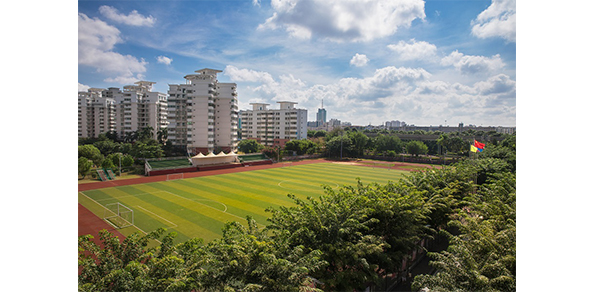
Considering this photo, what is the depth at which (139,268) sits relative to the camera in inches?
227

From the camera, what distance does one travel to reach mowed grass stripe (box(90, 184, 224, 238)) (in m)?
16.1

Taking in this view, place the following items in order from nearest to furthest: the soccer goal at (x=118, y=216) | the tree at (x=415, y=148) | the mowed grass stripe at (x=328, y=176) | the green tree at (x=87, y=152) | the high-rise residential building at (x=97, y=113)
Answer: the soccer goal at (x=118, y=216)
the green tree at (x=87, y=152)
the mowed grass stripe at (x=328, y=176)
the tree at (x=415, y=148)
the high-rise residential building at (x=97, y=113)

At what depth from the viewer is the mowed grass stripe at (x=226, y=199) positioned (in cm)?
1894

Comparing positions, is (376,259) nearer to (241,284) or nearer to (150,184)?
(241,284)

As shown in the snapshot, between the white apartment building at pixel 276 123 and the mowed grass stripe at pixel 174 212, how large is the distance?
161ft

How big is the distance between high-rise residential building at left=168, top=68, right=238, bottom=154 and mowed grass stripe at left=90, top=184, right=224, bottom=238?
29.2 meters

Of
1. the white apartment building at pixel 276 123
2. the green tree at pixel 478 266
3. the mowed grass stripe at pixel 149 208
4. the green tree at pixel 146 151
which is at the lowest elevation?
the mowed grass stripe at pixel 149 208

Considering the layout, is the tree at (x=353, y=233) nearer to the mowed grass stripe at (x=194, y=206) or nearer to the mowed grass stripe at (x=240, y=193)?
the mowed grass stripe at (x=194, y=206)

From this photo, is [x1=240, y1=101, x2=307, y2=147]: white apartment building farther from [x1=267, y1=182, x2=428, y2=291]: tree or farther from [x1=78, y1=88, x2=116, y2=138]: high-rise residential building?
[x1=267, y1=182, x2=428, y2=291]: tree

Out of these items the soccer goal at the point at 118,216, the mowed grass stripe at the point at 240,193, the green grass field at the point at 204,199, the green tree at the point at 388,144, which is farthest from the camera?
the green tree at the point at 388,144

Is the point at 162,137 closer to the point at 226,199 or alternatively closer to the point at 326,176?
the point at 326,176

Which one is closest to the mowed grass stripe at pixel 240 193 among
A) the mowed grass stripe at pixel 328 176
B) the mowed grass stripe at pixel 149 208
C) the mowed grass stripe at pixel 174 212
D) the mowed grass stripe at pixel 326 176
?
the mowed grass stripe at pixel 174 212

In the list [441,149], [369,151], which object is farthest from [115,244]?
[441,149]

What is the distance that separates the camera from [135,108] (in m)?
64.3
